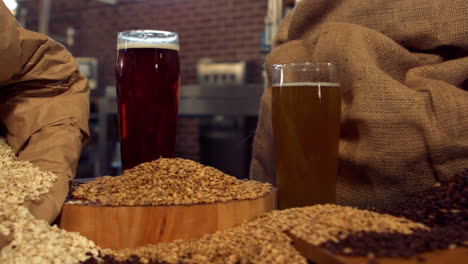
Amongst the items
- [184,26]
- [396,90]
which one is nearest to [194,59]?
[184,26]

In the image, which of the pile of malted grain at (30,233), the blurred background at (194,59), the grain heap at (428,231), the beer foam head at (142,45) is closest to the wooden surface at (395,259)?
the grain heap at (428,231)

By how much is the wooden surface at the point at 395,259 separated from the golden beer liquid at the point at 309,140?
0.26m

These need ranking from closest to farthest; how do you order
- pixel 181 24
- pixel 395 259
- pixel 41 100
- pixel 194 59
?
pixel 395 259 < pixel 41 100 < pixel 194 59 < pixel 181 24

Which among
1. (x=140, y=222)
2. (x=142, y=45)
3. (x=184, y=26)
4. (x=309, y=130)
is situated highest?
(x=184, y=26)

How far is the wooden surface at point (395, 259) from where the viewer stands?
1.74 feet

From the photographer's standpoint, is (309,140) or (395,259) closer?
(395,259)

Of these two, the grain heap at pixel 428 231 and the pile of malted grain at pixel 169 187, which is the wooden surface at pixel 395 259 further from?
the pile of malted grain at pixel 169 187

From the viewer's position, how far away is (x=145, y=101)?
0.95 m

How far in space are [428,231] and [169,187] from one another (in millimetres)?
369

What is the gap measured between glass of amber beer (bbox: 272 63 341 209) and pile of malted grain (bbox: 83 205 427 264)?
121mm

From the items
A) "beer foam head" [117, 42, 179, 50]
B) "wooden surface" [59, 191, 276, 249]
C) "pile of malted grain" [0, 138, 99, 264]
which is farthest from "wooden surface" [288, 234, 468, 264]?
"beer foam head" [117, 42, 179, 50]

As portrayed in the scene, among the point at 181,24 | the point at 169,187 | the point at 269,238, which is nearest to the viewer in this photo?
the point at 269,238

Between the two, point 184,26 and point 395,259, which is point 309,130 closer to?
point 395,259

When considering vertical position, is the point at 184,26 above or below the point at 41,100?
above
